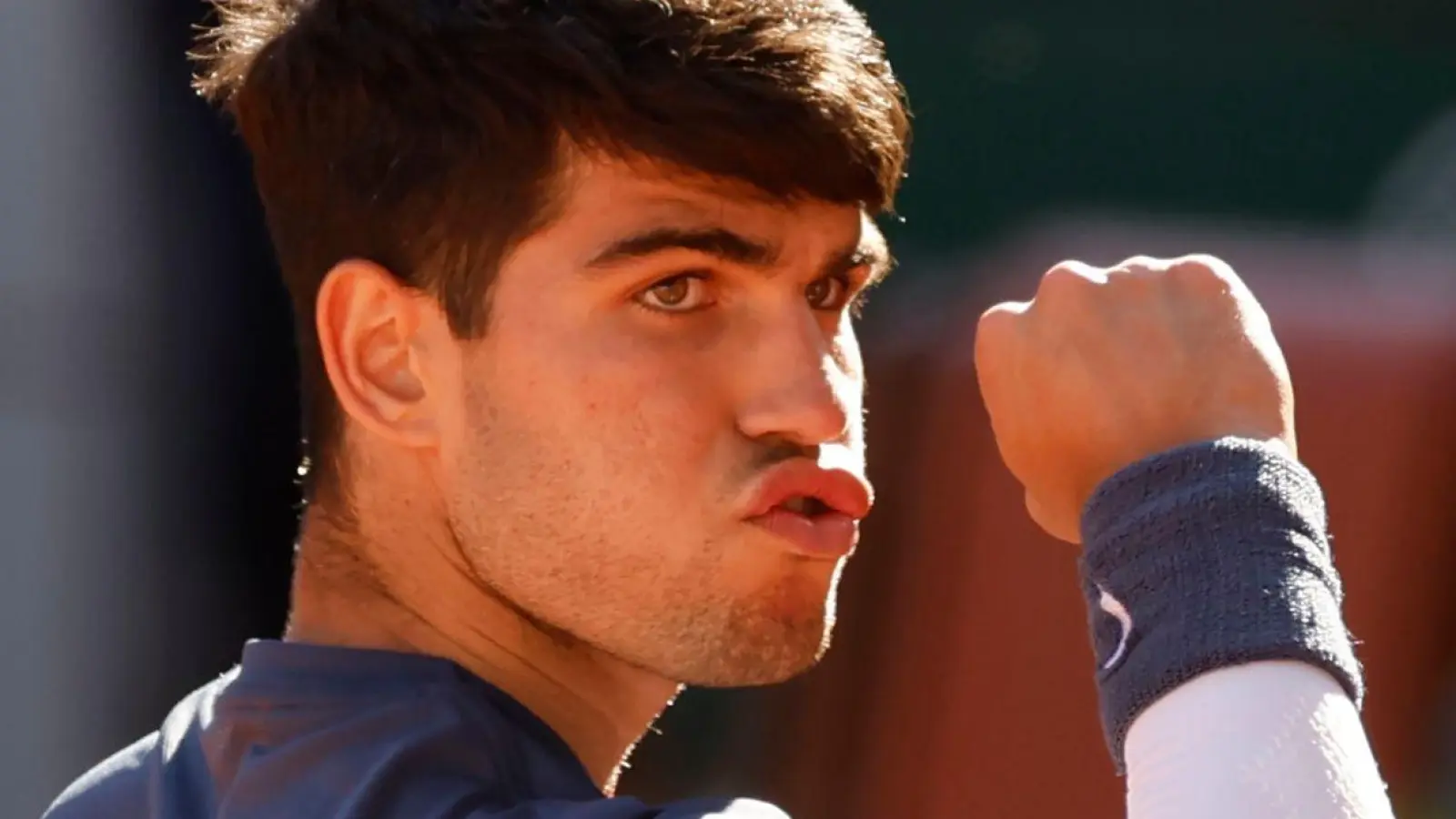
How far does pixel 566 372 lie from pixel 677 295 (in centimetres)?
12

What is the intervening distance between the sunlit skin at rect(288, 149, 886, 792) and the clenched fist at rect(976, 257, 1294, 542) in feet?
0.92

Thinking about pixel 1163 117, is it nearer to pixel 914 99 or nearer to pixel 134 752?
pixel 914 99

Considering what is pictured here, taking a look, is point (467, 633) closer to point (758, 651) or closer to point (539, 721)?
point (539, 721)

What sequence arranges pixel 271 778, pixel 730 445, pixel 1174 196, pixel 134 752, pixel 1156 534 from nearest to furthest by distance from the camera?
pixel 1156 534 → pixel 271 778 → pixel 730 445 → pixel 134 752 → pixel 1174 196

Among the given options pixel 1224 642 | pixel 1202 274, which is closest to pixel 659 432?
pixel 1202 274

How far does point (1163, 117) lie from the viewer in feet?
20.7

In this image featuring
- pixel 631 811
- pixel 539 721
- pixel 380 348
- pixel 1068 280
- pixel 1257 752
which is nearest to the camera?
pixel 1257 752

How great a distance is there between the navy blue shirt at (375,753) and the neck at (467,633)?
0.30ft

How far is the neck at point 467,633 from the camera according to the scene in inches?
76.9

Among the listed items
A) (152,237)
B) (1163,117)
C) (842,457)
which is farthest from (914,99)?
(842,457)

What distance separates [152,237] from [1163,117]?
2.82 m

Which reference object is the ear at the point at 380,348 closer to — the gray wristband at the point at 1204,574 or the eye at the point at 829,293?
the eye at the point at 829,293

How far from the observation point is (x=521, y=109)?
1.96m

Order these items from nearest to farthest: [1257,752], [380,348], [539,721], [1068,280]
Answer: [1257,752] < [1068,280] < [539,721] < [380,348]
